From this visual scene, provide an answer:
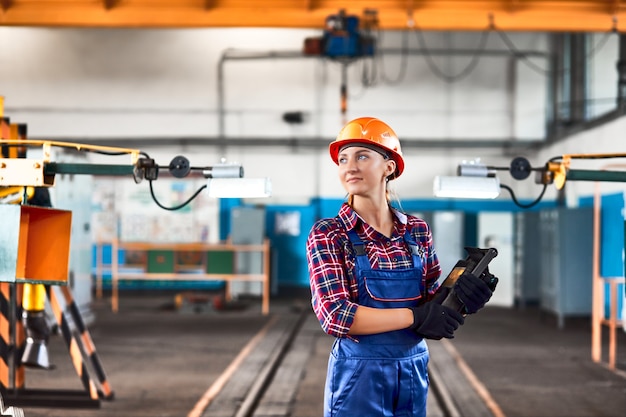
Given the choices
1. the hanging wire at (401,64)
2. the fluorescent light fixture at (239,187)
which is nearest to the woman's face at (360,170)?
the fluorescent light fixture at (239,187)

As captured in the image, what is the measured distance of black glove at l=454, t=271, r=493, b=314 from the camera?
266 cm

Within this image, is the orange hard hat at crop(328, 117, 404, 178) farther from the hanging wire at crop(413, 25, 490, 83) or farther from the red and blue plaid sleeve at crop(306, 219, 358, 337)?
the hanging wire at crop(413, 25, 490, 83)

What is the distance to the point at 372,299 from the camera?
8.77 feet

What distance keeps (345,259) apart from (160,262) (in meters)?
12.3

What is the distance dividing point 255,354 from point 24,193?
5.58 meters

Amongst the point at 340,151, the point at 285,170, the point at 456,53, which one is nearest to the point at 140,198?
the point at 285,170

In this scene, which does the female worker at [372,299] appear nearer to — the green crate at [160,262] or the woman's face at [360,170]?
the woman's face at [360,170]

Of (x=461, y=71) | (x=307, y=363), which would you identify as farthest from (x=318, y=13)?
(x=461, y=71)

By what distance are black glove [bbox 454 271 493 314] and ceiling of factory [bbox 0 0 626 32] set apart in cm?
828

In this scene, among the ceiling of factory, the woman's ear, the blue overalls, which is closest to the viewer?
the blue overalls

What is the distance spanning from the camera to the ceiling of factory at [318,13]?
34.5ft

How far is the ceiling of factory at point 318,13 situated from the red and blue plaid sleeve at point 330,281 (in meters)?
8.22

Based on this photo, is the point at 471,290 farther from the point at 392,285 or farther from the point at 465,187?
the point at 465,187

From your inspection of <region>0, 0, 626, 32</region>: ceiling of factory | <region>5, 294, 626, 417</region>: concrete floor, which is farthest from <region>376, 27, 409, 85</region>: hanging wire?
<region>0, 0, 626, 32</region>: ceiling of factory
